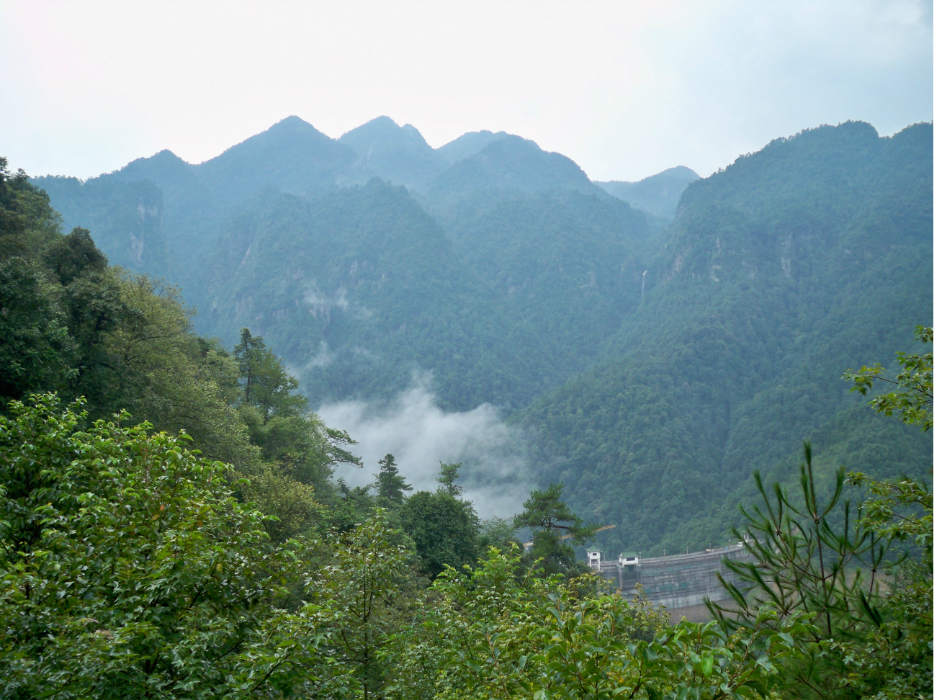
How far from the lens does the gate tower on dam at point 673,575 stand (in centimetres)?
8569

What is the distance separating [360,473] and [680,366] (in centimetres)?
11647

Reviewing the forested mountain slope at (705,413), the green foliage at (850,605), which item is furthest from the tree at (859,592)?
the forested mountain slope at (705,413)

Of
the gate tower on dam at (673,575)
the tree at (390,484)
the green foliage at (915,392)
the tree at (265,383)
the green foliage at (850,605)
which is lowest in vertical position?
the gate tower on dam at (673,575)

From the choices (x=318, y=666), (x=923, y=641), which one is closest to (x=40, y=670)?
(x=318, y=666)

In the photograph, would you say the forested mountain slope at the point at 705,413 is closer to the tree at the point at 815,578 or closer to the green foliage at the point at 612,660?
the tree at the point at 815,578

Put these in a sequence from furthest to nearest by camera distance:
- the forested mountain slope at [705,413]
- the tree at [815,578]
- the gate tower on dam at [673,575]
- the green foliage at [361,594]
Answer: the forested mountain slope at [705,413], the gate tower on dam at [673,575], the green foliage at [361,594], the tree at [815,578]

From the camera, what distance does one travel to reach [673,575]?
91.2m

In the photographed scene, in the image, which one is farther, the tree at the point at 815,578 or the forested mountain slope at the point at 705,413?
the forested mountain slope at the point at 705,413

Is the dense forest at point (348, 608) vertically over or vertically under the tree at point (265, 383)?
under

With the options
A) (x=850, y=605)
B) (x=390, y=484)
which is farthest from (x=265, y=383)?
(x=850, y=605)

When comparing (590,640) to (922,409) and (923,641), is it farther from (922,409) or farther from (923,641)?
(922,409)

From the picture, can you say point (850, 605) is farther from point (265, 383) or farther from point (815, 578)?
point (265, 383)

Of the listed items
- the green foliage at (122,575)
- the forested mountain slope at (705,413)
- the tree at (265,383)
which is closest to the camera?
the green foliage at (122,575)

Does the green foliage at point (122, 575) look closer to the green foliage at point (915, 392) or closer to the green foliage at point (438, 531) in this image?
the green foliage at point (915, 392)
